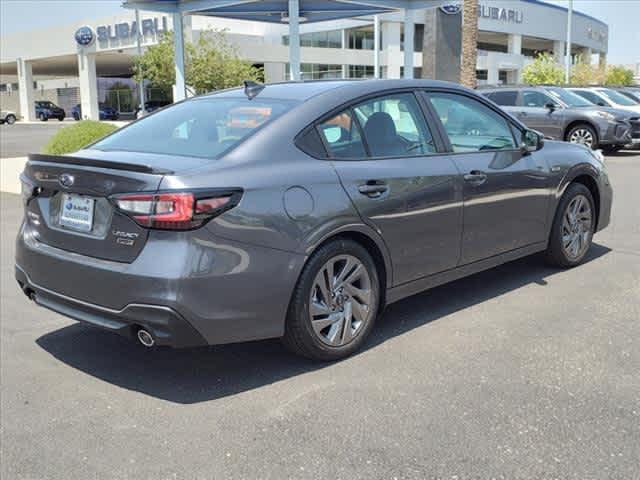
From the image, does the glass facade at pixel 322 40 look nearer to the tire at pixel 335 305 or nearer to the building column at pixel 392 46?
the building column at pixel 392 46

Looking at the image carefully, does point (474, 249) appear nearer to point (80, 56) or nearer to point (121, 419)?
point (121, 419)

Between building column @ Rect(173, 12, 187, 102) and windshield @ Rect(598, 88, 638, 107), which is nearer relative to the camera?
building column @ Rect(173, 12, 187, 102)

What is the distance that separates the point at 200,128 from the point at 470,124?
6.86 feet

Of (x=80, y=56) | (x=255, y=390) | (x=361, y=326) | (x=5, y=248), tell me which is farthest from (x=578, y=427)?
(x=80, y=56)

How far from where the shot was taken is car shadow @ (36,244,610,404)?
4.00 meters

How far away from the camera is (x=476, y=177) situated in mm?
4918

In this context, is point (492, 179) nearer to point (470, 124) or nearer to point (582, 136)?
point (470, 124)

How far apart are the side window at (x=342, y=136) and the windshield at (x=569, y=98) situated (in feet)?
45.7

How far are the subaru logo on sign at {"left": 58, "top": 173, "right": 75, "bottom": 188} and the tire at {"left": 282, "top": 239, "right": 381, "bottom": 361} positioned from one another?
1.38 m

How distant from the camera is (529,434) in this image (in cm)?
330

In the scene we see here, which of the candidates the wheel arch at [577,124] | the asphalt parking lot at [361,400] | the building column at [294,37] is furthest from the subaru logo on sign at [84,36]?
the asphalt parking lot at [361,400]

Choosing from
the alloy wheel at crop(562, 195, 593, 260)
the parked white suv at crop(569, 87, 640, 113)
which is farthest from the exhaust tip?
the parked white suv at crop(569, 87, 640, 113)

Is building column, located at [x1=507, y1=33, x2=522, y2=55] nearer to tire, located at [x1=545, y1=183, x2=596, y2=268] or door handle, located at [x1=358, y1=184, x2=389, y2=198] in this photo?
tire, located at [x1=545, y1=183, x2=596, y2=268]

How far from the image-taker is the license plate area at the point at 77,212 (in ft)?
12.4
